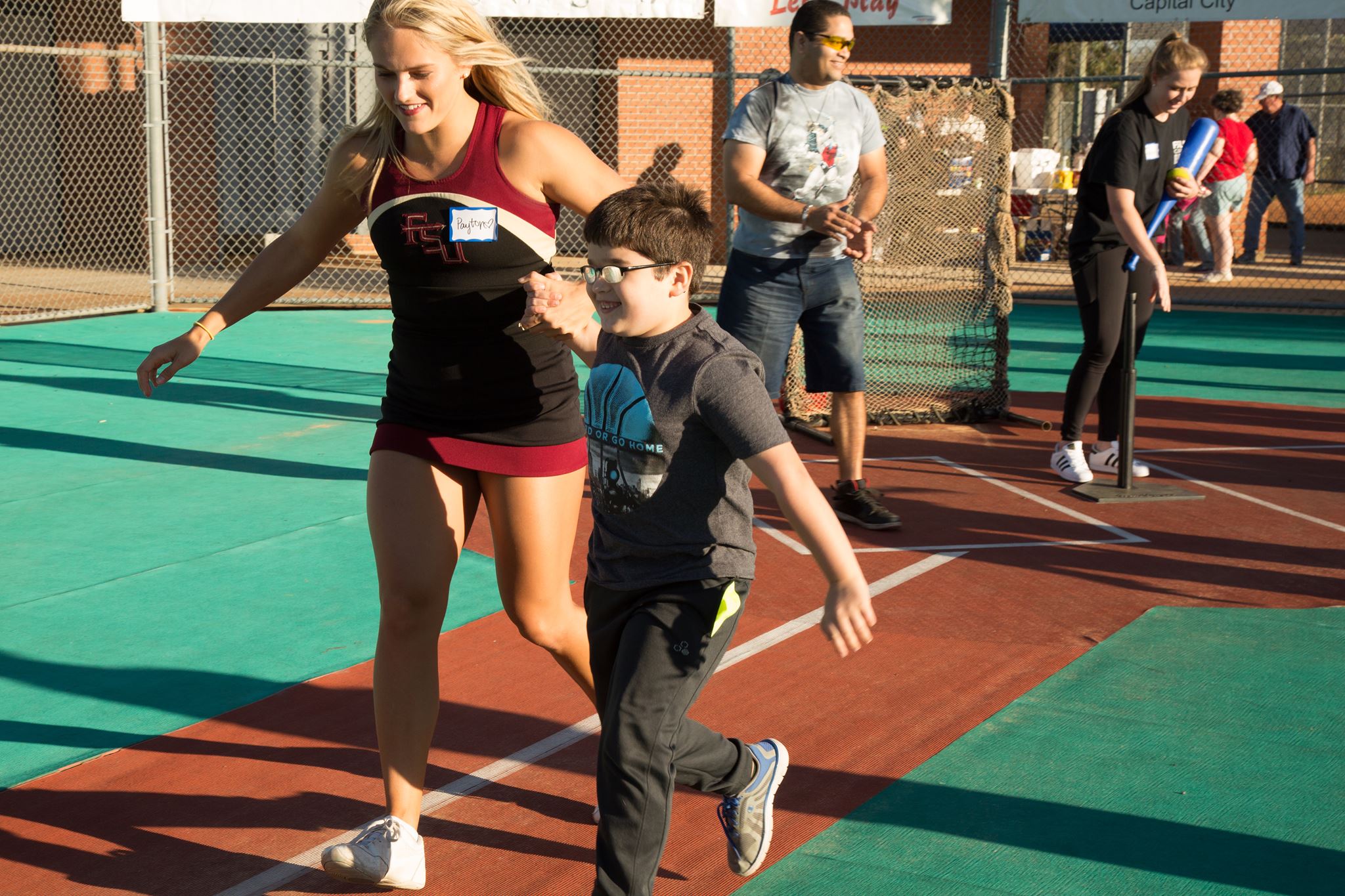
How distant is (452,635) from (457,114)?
7.79 feet

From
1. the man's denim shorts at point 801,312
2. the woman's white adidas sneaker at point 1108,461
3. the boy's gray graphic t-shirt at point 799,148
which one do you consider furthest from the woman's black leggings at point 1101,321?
the boy's gray graphic t-shirt at point 799,148

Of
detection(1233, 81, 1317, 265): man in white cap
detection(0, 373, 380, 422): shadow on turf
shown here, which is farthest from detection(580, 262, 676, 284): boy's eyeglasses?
detection(1233, 81, 1317, 265): man in white cap

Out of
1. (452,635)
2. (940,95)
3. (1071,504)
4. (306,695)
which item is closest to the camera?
(306,695)

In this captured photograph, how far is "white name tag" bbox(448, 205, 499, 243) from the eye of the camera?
3238mm

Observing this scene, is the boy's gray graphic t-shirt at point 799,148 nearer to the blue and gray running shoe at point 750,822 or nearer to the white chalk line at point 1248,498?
the white chalk line at point 1248,498

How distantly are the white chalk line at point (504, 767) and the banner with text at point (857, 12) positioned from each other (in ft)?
31.2

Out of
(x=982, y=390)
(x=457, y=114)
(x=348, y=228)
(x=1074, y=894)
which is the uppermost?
(x=457, y=114)

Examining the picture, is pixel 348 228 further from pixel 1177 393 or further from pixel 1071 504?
pixel 1177 393

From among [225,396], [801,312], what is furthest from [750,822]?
[225,396]

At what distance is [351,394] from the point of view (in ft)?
33.4

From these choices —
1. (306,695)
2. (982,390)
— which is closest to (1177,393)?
(982,390)

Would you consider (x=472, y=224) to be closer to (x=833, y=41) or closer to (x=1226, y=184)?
(x=833, y=41)

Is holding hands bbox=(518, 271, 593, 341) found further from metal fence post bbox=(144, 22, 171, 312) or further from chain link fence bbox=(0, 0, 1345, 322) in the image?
chain link fence bbox=(0, 0, 1345, 322)

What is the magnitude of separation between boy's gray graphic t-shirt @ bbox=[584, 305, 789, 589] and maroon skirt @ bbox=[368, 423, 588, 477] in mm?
400
